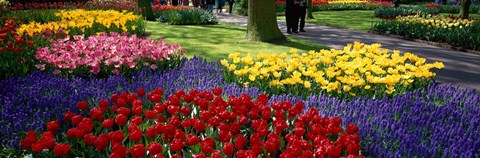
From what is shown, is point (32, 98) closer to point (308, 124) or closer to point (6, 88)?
point (6, 88)

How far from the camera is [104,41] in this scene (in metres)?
7.59

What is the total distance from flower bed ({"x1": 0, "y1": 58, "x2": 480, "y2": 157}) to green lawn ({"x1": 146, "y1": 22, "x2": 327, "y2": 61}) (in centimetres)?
454

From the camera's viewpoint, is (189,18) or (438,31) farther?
(189,18)

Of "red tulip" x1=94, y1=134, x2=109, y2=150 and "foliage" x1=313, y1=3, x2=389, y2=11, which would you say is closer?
"red tulip" x1=94, y1=134, x2=109, y2=150

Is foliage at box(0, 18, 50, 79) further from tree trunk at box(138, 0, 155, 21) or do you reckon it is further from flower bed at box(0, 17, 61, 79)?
tree trunk at box(138, 0, 155, 21)

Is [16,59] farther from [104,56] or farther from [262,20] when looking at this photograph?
[262,20]

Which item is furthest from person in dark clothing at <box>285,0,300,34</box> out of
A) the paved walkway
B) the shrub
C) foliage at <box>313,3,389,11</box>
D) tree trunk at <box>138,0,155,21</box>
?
foliage at <box>313,3,389,11</box>

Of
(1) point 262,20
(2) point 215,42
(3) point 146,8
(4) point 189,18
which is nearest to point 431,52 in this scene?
(1) point 262,20

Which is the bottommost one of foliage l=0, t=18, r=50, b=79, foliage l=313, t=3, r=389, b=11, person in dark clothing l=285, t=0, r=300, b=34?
foliage l=0, t=18, r=50, b=79

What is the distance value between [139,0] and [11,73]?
1254 cm

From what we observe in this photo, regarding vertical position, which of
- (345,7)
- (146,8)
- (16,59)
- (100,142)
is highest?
(345,7)

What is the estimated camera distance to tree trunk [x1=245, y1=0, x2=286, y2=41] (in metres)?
11.4

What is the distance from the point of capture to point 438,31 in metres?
12.6

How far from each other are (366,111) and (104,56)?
13.1 ft
